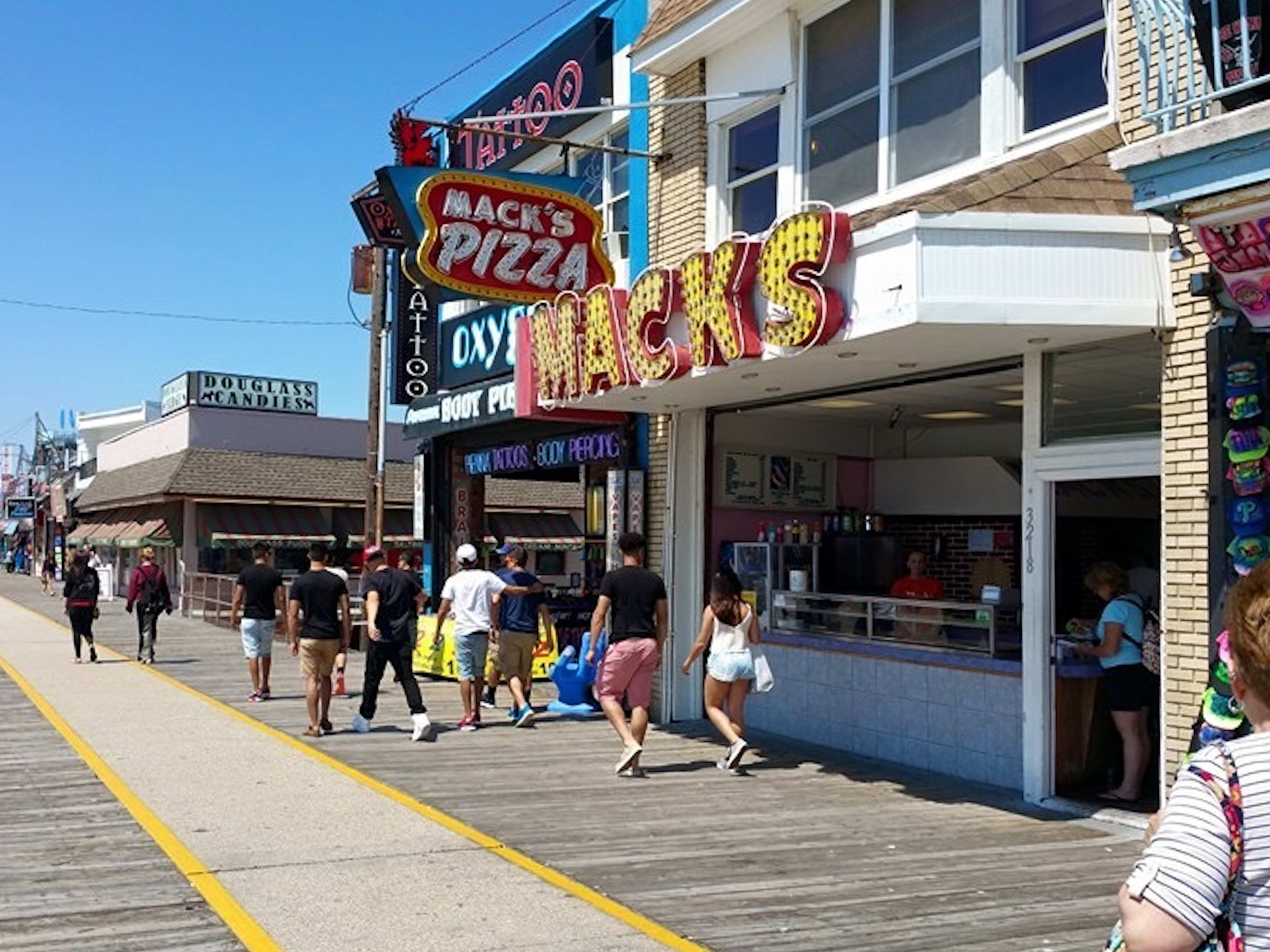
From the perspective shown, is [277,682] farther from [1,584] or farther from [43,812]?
[1,584]

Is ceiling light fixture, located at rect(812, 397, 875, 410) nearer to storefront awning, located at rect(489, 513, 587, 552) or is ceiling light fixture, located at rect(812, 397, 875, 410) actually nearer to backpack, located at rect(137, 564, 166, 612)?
backpack, located at rect(137, 564, 166, 612)

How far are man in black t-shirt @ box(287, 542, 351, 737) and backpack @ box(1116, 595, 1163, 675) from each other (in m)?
6.53

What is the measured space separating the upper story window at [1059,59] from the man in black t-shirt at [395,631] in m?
6.35

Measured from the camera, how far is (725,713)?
11750mm

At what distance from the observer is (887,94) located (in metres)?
10.5

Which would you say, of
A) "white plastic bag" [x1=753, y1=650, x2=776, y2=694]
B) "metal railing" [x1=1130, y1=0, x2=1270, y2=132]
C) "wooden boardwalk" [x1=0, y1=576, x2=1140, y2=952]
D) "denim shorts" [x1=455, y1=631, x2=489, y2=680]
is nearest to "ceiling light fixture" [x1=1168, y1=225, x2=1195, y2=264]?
"metal railing" [x1=1130, y1=0, x2=1270, y2=132]

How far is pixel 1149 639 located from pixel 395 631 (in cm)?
621

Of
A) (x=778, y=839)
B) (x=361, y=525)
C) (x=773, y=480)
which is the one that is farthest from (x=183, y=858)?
(x=361, y=525)

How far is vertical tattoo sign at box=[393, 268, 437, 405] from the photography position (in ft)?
60.5

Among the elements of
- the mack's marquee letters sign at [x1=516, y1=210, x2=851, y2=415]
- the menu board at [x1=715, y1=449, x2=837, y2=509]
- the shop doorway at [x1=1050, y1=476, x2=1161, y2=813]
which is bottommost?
the shop doorway at [x1=1050, y1=476, x2=1161, y2=813]

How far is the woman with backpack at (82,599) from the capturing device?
1853cm

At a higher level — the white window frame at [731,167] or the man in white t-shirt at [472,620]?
the white window frame at [731,167]

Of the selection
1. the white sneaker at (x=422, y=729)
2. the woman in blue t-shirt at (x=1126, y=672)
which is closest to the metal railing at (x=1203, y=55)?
the woman in blue t-shirt at (x=1126, y=672)

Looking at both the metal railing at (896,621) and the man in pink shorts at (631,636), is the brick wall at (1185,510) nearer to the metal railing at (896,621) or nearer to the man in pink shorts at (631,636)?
the metal railing at (896,621)
